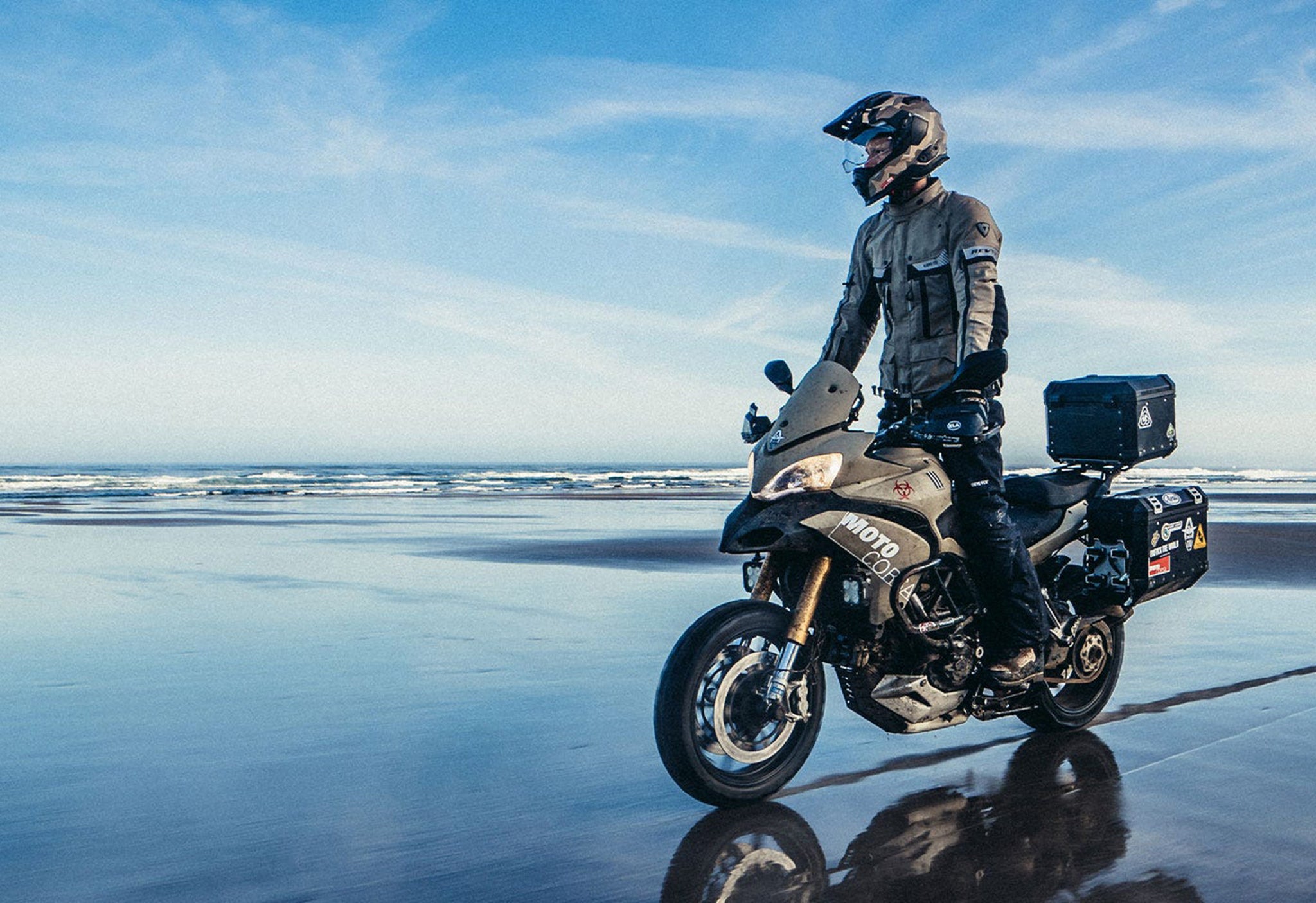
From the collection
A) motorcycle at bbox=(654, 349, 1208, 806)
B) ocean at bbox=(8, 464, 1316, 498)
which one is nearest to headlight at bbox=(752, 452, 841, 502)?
motorcycle at bbox=(654, 349, 1208, 806)

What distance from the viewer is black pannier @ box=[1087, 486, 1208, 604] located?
468 centimetres

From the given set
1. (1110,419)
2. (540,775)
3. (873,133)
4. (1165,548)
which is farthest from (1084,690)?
(873,133)

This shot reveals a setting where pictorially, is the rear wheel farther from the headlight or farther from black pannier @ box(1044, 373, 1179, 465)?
the headlight

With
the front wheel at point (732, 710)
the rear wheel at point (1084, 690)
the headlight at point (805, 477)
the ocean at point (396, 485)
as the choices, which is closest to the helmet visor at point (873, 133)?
the headlight at point (805, 477)

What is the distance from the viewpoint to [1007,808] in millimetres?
3441

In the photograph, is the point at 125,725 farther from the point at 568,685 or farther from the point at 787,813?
the point at 787,813

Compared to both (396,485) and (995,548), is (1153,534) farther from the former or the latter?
(396,485)

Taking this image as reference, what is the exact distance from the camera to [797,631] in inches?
136

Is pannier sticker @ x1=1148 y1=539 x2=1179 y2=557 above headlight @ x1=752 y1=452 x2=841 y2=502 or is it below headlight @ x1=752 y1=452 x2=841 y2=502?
below

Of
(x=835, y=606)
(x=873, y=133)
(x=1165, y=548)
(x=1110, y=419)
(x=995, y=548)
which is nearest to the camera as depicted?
(x=835, y=606)

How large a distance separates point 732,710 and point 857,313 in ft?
6.56

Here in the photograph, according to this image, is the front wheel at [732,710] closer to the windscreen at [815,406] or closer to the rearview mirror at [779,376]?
the windscreen at [815,406]

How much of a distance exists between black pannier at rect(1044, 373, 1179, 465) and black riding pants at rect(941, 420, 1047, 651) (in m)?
1.01

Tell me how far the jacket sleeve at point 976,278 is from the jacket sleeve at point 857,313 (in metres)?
0.49
